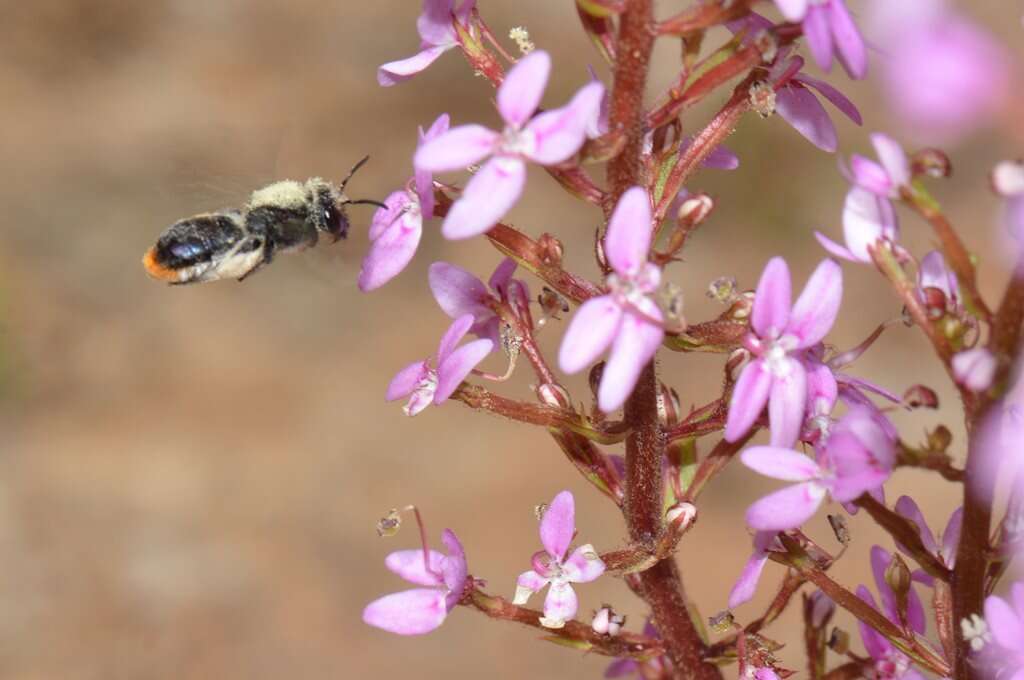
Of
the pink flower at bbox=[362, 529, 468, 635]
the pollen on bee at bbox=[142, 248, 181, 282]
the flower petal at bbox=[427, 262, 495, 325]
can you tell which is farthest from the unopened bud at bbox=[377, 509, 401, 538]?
the pollen on bee at bbox=[142, 248, 181, 282]

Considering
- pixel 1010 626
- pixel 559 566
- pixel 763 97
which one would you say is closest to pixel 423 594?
pixel 559 566

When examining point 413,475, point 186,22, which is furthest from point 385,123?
point 413,475

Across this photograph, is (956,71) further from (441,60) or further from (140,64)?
(140,64)

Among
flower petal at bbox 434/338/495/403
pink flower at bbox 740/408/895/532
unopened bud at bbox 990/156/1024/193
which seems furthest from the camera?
flower petal at bbox 434/338/495/403

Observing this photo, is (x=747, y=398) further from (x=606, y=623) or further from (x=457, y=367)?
(x=606, y=623)

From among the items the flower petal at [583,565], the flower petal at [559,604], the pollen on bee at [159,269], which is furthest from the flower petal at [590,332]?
the pollen on bee at [159,269]

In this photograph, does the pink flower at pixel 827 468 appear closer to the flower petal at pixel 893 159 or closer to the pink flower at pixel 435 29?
the flower petal at pixel 893 159

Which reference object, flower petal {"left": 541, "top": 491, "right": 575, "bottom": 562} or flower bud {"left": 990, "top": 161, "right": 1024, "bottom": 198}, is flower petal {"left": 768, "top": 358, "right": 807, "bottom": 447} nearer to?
flower petal {"left": 541, "top": 491, "right": 575, "bottom": 562}
